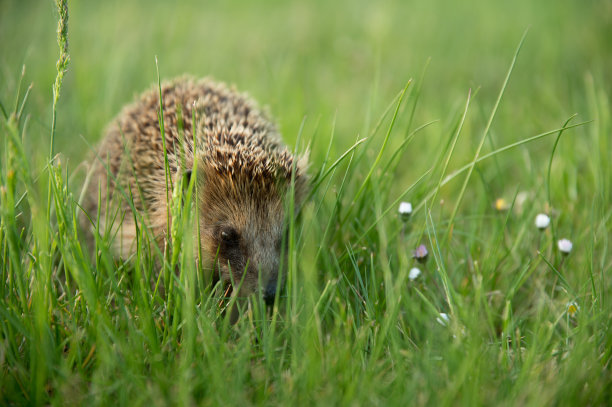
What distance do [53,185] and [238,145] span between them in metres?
1.21

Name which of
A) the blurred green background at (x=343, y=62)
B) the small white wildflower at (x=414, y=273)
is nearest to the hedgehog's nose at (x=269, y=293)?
the small white wildflower at (x=414, y=273)

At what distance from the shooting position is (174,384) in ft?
7.09

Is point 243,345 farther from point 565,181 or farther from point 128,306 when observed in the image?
point 565,181

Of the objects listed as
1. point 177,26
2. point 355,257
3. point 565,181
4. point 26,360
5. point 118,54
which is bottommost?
point 26,360

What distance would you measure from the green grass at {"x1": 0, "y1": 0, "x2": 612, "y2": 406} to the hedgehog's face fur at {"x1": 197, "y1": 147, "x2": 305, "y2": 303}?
0.26m

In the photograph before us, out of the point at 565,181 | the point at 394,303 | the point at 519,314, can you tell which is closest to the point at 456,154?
the point at 565,181

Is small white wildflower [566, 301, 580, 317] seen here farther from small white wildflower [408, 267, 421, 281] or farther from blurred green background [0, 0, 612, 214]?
blurred green background [0, 0, 612, 214]

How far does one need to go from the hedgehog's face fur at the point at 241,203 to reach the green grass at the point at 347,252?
0.84 ft

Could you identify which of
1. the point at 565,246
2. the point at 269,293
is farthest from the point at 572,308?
the point at 269,293

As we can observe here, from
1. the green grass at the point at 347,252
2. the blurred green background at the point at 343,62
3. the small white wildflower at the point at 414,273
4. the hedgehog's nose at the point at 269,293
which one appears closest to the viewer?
the green grass at the point at 347,252

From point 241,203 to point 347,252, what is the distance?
76 centimetres

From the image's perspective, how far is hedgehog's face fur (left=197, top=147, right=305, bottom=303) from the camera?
10.7ft

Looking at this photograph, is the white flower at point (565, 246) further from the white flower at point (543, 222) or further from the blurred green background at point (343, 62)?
the blurred green background at point (343, 62)

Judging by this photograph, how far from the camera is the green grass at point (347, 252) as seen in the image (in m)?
2.20
